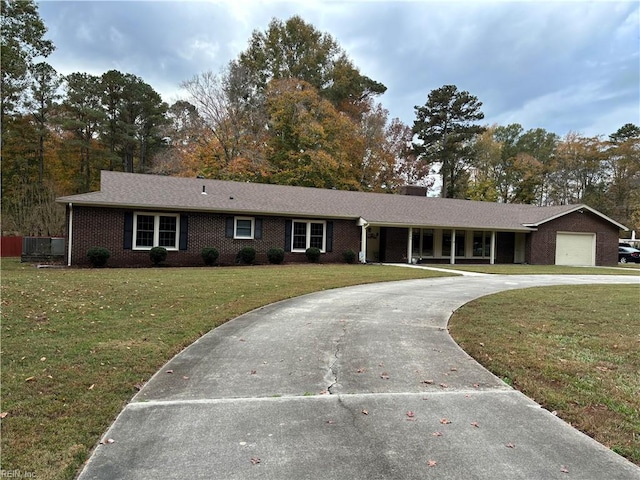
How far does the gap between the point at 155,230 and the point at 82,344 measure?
43.7ft

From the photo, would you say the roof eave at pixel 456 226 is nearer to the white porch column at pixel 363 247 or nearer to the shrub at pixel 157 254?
the white porch column at pixel 363 247

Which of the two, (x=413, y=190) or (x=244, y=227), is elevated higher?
A: (x=413, y=190)

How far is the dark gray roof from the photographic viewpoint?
59.0 ft

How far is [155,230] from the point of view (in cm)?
1797

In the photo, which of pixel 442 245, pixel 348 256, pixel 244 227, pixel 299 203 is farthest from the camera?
pixel 442 245

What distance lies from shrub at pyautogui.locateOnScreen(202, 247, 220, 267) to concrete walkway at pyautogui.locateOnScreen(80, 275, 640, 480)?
41.1 ft

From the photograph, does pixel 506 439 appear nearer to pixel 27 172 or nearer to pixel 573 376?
pixel 573 376

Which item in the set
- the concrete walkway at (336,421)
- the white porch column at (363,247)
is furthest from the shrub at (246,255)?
the concrete walkway at (336,421)

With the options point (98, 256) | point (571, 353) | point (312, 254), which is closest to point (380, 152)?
point (312, 254)

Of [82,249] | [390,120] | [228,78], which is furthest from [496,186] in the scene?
[82,249]

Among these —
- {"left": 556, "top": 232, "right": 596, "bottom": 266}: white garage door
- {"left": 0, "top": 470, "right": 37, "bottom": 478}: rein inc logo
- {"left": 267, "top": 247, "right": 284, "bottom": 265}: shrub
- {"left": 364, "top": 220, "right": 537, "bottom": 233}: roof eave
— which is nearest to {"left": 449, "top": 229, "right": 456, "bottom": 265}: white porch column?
{"left": 364, "top": 220, "right": 537, "bottom": 233}: roof eave

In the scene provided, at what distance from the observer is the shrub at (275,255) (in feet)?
63.1

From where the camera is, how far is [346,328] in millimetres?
6719

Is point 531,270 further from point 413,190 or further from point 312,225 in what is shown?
point 413,190
